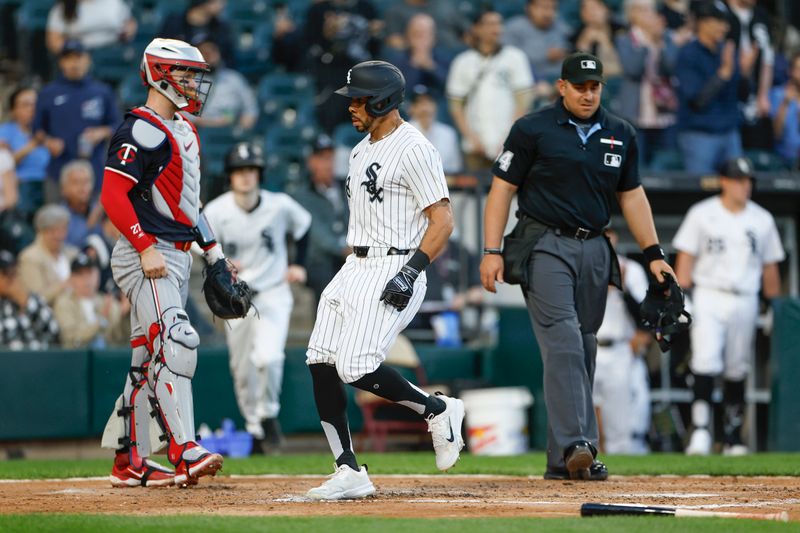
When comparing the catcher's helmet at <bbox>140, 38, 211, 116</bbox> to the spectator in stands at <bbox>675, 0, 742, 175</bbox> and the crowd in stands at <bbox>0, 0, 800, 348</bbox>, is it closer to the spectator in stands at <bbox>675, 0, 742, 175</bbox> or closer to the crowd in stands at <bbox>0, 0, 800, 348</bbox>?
the crowd in stands at <bbox>0, 0, 800, 348</bbox>

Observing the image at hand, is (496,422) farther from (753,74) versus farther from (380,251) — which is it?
(753,74)

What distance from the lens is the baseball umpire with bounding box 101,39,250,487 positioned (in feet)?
22.7

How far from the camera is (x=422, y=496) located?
661 cm

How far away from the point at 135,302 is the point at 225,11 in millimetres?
9030

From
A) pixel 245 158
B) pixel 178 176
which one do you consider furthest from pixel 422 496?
pixel 245 158

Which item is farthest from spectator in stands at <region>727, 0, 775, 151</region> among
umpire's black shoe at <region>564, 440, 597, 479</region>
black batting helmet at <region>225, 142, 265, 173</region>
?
umpire's black shoe at <region>564, 440, 597, 479</region>

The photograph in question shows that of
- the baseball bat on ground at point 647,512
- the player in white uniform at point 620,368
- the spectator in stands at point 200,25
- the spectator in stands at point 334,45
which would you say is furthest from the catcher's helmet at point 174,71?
the spectator in stands at point 334,45

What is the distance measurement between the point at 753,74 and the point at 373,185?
392 inches

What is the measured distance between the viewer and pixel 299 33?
49.2 ft

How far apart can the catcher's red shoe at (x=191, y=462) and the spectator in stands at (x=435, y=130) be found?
6525 mm

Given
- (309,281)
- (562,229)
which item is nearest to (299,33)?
(309,281)

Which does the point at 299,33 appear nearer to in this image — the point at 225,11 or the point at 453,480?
the point at 225,11

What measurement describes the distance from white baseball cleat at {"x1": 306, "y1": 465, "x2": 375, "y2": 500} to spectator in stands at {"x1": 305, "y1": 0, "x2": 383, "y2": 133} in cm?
815

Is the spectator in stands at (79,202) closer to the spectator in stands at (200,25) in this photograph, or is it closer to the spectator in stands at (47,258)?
the spectator in stands at (47,258)
